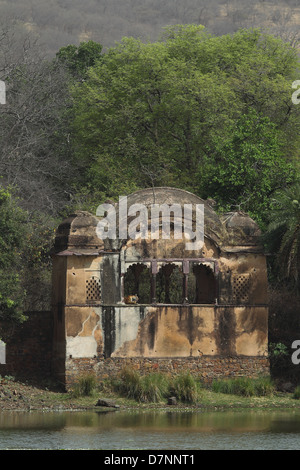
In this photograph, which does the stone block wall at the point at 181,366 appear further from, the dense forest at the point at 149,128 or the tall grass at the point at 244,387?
the dense forest at the point at 149,128

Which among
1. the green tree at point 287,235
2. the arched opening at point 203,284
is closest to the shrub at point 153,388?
the arched opening at point 203,284

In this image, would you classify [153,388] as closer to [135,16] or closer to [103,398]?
[103,398]

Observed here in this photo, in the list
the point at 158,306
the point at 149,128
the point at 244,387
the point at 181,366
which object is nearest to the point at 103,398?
the point at 181,366

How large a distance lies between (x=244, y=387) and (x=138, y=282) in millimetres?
5261

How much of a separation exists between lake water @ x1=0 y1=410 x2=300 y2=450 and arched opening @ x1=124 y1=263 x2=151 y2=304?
6.45m

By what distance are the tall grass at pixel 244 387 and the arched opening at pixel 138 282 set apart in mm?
4251

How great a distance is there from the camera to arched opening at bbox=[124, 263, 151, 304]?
3095 centimetres

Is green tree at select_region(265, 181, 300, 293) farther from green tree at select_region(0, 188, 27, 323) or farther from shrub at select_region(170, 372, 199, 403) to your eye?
green tree at select_region(0, 188, 27, 323)

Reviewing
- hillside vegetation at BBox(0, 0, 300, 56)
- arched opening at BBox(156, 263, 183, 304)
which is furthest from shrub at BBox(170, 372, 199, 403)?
hillside vegetation at BBox(0, 0, 300, 56)

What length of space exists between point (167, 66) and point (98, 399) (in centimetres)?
2229

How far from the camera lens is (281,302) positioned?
30328 mm

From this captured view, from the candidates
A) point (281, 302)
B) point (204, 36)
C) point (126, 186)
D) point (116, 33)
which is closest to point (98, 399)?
point (281, 302)

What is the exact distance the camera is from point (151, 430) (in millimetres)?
21797
